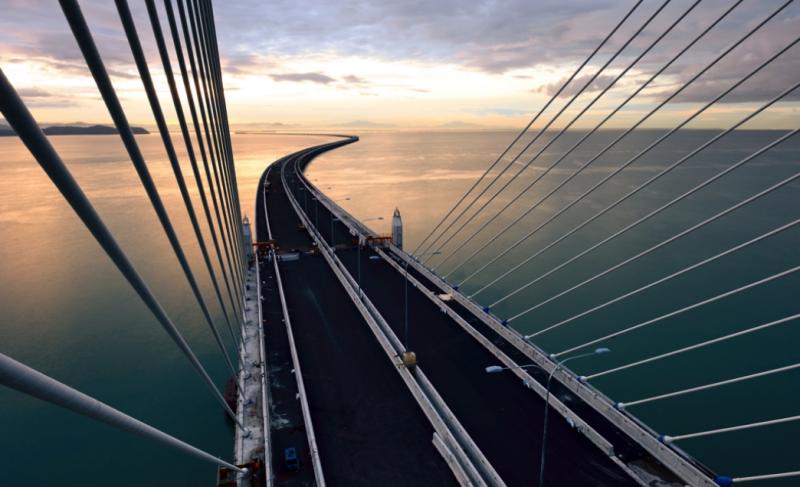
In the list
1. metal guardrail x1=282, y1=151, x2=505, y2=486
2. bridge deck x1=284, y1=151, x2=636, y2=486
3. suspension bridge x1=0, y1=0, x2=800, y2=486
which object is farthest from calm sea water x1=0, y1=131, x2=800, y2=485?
metal guardrail x1=282, y1=151, x2=505, y2=486

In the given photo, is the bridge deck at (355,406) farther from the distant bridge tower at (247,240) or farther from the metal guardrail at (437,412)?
the distant bridge tower at (247,240)

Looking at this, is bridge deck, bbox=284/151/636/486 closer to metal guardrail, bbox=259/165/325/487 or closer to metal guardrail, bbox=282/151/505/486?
metal guardrail, bbox=282/151/505/486

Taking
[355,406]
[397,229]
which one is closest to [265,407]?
[355,406]

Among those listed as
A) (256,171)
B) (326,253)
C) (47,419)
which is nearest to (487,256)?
(326,253)

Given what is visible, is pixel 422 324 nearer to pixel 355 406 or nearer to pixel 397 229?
pixel 355 406

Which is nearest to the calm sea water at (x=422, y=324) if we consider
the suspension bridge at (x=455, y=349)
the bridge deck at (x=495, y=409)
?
the suspension bridge at (x=455, y=349)

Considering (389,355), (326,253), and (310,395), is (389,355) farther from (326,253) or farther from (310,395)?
(326,253)
